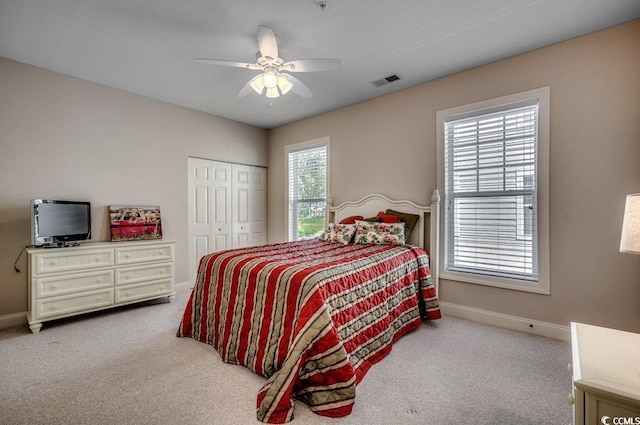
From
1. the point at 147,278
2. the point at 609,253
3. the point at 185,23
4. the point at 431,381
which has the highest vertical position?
the point at 185,23

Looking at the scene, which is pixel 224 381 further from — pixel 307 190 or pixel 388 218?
pixel 307 190

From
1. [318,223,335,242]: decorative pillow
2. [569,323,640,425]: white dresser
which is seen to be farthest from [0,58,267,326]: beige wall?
[569,323,640,425]: white dresser

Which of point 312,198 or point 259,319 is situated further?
point 312,198

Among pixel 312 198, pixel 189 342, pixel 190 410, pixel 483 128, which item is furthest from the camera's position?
pixel 312 198

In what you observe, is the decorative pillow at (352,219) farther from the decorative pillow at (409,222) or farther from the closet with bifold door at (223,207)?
the closet with bifold door at (223,207)

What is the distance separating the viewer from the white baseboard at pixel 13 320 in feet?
9.80

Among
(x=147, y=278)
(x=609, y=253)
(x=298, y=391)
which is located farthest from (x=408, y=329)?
(x=147, y=278)

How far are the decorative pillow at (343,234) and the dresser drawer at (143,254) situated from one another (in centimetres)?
211

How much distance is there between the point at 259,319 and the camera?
212 centimetres

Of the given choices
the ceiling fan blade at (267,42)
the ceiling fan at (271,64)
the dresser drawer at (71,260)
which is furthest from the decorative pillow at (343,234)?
the dresser drawer at (71,260)

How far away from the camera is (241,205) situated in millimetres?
A: 5180

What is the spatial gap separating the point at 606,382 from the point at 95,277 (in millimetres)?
4058

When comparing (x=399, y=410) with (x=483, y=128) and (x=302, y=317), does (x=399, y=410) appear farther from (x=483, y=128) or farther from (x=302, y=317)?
(x=483, y=128)

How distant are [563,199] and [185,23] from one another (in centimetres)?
361
